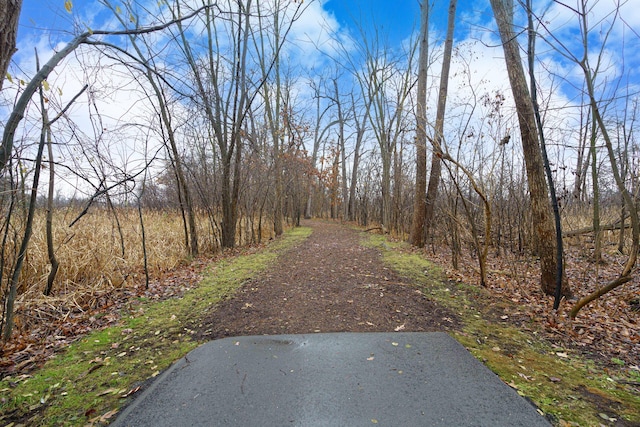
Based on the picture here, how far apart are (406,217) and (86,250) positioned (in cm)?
1008

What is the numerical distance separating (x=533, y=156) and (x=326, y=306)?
11.6 feet

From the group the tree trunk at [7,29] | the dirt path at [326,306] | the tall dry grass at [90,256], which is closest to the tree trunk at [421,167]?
the dirt path at [326,306]

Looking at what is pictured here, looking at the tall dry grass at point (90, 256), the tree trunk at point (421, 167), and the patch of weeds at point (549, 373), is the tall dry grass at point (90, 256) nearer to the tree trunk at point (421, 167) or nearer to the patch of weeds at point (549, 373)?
the patch of weeds at point (549, 373)

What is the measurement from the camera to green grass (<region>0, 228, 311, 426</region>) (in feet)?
6.84

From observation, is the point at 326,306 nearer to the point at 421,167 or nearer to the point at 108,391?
→ the point at 108,391

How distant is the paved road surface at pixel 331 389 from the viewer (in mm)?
1883

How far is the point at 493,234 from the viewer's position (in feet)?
28.1

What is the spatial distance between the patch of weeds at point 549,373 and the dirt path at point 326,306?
0.40m

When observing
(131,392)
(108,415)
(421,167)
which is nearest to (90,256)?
(131,392)

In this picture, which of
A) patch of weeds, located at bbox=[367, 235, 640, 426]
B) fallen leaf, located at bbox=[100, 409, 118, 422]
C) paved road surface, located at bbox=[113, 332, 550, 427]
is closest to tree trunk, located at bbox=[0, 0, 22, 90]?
fallen leaf, located at bbox=[100, 409, 118, 422]

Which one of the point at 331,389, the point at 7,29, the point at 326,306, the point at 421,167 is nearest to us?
the point at 7,29

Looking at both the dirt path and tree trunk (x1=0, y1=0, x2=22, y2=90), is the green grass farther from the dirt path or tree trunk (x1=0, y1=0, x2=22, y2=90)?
tree trunk (x1=0, y1=0, x2=22, y2=90)

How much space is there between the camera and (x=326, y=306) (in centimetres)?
400

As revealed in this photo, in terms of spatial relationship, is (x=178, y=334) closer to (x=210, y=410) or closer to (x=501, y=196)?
(x=210, y=410)
